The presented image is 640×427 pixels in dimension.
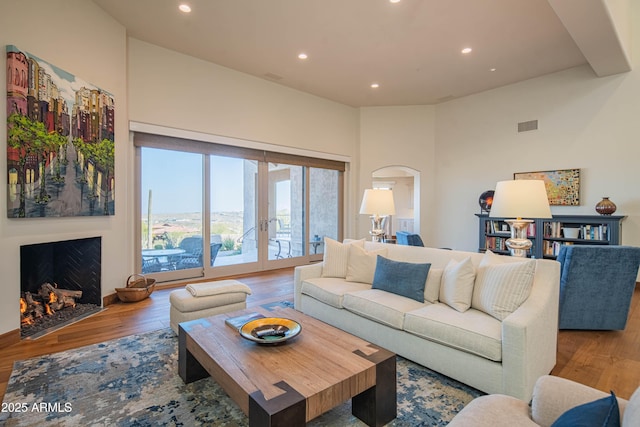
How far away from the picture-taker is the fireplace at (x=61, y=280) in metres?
3.58

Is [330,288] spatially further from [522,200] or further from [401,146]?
[401,146]

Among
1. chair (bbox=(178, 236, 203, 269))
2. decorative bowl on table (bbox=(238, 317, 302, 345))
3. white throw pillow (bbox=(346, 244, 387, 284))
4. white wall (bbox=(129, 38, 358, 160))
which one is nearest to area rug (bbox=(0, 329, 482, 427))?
decorative bowl on table (bbox=(238, 317, 302, 345))

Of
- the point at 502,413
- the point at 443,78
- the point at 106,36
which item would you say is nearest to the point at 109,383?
the point at 502,413

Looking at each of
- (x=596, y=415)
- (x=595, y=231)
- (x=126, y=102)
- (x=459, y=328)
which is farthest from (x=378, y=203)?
(x=595, y=231)

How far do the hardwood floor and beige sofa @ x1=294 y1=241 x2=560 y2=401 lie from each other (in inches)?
15.5

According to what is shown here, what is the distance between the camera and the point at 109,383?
227 centimetres

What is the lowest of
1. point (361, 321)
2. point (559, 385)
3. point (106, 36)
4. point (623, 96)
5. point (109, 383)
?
point (109, 383)

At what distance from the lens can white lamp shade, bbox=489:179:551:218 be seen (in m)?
2.60

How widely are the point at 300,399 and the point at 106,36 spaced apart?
4.80 metres

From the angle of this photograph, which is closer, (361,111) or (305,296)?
(305,296)

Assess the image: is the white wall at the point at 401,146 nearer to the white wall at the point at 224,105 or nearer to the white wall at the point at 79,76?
the white wall at the point at 224,105

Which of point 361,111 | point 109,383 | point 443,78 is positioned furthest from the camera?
point 361,111

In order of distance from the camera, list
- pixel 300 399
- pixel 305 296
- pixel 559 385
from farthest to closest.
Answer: pixel 305 296 → pixel 300 399 → pixel 559 385

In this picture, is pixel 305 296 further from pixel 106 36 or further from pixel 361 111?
pixel 361 111
